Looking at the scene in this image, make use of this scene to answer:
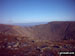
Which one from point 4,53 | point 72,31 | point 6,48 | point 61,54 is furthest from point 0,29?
point 72,31

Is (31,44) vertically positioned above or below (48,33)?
below

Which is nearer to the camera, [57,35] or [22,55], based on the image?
[22,55]

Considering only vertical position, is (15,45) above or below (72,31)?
below

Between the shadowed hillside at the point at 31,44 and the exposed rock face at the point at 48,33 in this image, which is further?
the exposed rock face at the point at 48,33

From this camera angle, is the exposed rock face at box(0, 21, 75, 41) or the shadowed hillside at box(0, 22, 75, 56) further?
the exposed rock face at box(0, 21, 75, 41)

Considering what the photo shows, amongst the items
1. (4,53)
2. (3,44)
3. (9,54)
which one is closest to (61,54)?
(9,54)

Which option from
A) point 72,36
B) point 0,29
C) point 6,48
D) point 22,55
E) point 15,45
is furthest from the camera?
point 0,29

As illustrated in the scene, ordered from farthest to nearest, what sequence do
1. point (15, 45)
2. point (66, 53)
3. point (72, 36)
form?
point (72, 36) → point (15, 45) → point (66, 53)

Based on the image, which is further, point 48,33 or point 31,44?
point 48,33

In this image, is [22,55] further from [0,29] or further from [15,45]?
[0,29]

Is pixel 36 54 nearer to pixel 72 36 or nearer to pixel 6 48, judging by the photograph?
pixel 6 48
